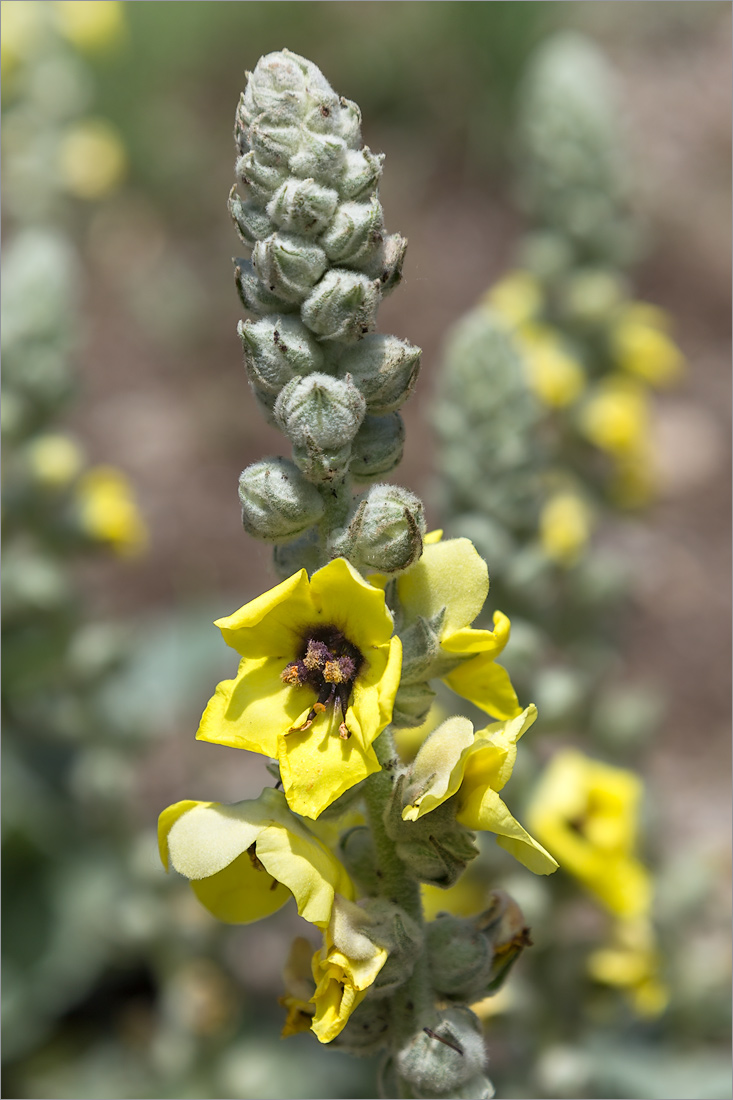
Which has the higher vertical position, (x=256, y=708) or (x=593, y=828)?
(x=256, y=708)

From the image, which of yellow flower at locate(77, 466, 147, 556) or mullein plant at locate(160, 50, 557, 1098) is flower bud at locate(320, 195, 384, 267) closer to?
mullein plant at locate(160, 50, 557, 1098)

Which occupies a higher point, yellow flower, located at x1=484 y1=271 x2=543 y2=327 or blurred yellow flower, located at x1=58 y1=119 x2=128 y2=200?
blurred yellow flower, located at x1=58 y1=119 x2=128 y2=200

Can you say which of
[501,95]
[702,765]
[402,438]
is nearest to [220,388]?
[501,95]

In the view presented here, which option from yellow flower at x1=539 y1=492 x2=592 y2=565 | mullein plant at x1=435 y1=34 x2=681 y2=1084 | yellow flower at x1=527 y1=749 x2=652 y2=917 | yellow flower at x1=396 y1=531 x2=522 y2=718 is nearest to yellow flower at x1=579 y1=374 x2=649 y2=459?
mullein plant at x1=435 y1=34 x2=681 y2=1084

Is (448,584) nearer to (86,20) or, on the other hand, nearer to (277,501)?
(277,501)

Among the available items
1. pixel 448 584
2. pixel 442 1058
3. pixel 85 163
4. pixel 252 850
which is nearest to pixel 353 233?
pixel 448 584
